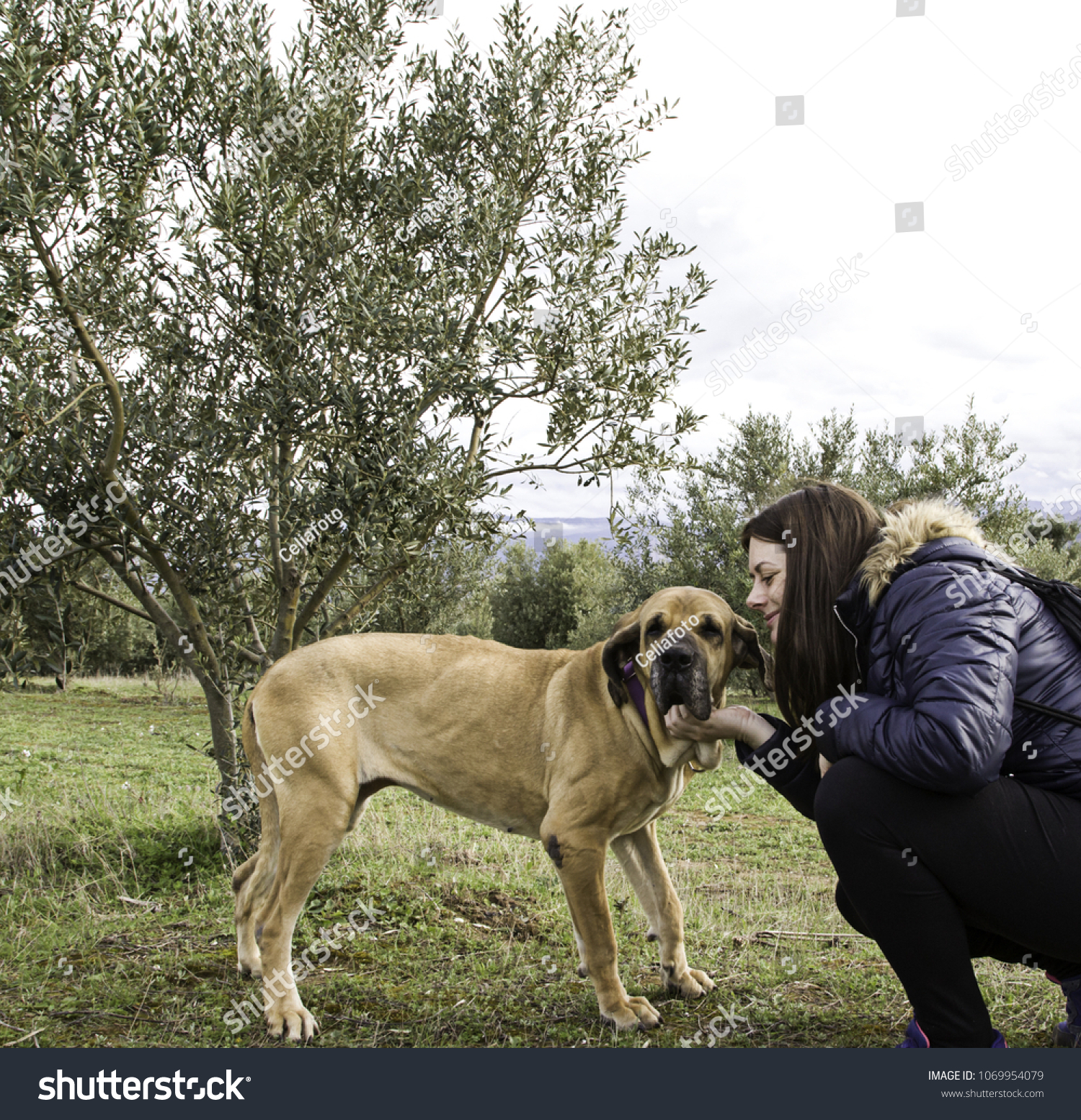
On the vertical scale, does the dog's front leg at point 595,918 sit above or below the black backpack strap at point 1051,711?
below

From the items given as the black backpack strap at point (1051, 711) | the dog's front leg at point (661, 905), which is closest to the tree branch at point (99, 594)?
the dog's front leg at point (661, 905)

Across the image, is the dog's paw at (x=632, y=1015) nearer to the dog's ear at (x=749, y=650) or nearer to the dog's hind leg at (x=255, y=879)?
→ the dog's ear at (x=749, y=650)

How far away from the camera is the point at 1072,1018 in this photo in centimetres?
315

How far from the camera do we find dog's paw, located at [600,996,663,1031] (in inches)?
139

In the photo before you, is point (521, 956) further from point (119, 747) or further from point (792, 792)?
point (119, 747)

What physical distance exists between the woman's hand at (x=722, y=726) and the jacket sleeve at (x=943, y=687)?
57 cm

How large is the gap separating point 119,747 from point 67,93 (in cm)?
1020

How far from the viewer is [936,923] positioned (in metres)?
2.73

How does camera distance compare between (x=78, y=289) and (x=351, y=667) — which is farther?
(x=78, y=289)

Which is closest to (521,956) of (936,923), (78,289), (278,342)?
(936,923)

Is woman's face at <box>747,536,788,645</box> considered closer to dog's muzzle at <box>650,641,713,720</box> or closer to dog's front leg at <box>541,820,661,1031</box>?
dog's muzzle at <box>650,641,713,720</box>

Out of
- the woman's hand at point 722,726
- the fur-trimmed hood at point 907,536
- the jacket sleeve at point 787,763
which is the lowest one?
the jacket sleeve at point 787,763

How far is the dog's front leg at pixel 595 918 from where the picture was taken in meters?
3.56

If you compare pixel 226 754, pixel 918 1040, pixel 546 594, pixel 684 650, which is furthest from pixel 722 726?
pixel 546 594
